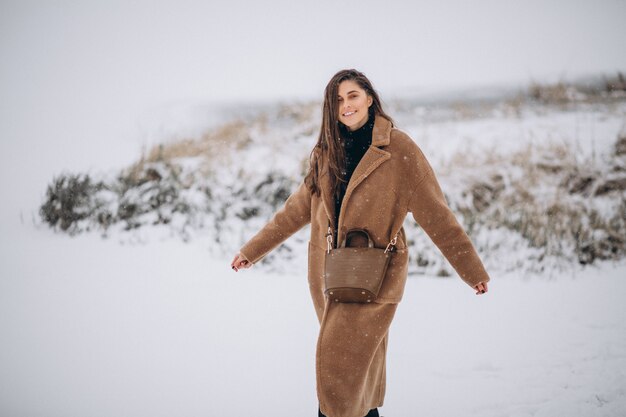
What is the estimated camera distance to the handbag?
1940 millimetres

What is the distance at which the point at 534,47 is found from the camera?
879cm

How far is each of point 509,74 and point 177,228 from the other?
6567mm

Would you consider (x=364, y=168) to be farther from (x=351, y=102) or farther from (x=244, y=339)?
(x=244, y=339)

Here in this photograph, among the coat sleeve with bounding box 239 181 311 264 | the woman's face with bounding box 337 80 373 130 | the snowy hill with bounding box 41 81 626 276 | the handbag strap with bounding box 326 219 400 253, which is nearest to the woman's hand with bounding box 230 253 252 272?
the coat sleeve with bounding box 239 181 311 264

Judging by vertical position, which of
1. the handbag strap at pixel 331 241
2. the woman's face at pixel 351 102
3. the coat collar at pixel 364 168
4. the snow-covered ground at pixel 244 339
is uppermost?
the woman's face at pixel 351 102

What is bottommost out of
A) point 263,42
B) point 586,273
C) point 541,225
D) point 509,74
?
point 586,273

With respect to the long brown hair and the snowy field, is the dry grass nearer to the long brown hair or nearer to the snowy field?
the snowy field

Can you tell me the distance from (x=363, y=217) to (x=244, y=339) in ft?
6.94

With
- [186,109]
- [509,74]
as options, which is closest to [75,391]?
[186,109]

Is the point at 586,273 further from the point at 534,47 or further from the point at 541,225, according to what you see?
the point at 534,47

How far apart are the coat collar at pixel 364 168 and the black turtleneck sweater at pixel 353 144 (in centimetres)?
5

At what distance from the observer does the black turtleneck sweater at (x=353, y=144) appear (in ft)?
7.14

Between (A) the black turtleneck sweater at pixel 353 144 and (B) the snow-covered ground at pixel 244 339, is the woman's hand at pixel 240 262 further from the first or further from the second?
(B) the snow-covered ground at pixel 244 339

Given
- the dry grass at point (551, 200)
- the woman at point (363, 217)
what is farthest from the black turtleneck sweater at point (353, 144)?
the dry grass at point (551, 200)
